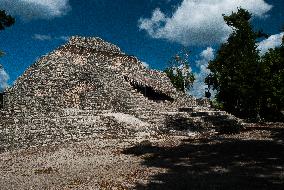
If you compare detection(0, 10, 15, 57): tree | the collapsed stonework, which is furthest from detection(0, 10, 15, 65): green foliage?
the collapsed stonework

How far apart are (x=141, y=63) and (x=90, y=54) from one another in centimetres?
641

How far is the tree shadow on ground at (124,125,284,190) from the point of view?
13.1m

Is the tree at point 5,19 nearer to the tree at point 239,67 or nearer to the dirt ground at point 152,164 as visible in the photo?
the dirt ground at point 152,164

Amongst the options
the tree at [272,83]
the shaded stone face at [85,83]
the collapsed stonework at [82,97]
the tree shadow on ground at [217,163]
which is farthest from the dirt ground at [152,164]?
the tree at [272,83]

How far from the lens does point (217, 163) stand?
648 inches

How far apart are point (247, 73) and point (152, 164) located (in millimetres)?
26033

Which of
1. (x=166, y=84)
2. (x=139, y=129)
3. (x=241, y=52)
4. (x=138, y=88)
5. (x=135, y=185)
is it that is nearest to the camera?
(x=135, y=185)

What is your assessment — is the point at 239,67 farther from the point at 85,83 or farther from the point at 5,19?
the point at 5,19

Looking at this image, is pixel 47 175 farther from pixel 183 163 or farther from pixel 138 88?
pixel 138 88

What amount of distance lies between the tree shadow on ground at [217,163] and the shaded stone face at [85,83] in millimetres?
9069

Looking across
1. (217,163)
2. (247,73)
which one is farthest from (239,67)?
(217,163)

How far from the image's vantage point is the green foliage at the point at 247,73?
3934 cm

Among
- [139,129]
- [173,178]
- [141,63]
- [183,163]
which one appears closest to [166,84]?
[141,63]

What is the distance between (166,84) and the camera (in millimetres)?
38375
